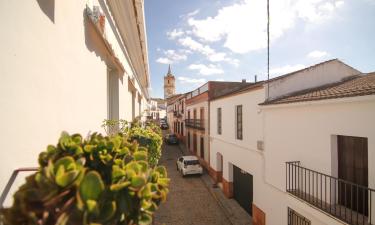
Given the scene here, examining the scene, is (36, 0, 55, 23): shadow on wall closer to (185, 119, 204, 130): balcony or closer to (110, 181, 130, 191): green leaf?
(110, 181, 130, 191): green leaf

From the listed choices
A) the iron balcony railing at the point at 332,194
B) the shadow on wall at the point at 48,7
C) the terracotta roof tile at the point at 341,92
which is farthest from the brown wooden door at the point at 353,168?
the shadow on wall at the point at 48,7

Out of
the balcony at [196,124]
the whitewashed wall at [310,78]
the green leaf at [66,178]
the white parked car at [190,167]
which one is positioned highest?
the whitewashed wall at [310,78]

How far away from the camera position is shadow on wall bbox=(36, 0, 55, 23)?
1.79m

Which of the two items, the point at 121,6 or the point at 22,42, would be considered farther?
the point at 121,6

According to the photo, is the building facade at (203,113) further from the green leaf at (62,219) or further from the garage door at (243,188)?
the green leaf at (62,219)

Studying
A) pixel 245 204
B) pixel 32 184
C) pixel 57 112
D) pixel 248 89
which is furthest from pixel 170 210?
pixel 32 184

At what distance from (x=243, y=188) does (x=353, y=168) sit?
6.50 metres

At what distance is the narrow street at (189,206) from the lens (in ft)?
34.9

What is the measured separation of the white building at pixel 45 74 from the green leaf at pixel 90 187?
824mm

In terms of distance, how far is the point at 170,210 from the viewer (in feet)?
38.2

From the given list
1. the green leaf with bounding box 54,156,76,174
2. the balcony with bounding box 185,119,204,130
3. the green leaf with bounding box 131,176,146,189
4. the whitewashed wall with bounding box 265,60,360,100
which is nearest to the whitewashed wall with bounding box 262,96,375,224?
the whitewashed wall with bounding box 265,60,360,100

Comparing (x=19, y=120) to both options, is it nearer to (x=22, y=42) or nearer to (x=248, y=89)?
(x=22, y=42)

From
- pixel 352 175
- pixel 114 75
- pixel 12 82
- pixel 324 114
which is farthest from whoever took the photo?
pixel 324 114

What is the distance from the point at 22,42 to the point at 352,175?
275 inches
